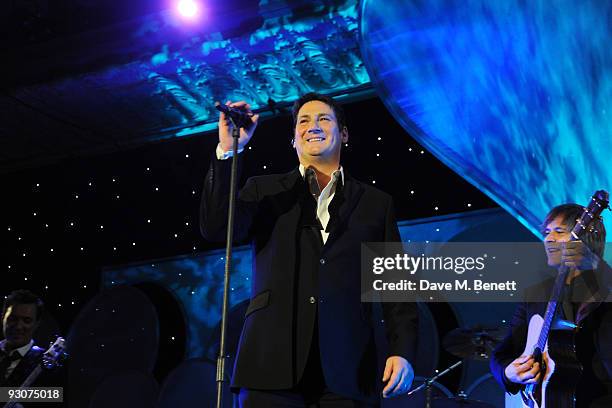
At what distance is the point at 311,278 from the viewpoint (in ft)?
6.30

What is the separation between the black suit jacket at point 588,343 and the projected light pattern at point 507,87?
0.41m

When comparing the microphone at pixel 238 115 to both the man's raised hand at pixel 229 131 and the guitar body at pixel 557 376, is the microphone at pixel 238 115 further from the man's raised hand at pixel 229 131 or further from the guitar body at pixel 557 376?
the guitar body at pixel 557 376

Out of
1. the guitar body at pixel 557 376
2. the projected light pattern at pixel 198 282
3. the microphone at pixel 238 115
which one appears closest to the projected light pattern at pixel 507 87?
the guitar body at pixel 557 376

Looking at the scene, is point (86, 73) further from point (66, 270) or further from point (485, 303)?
point (485, 303)

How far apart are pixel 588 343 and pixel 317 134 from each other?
49.2 inches

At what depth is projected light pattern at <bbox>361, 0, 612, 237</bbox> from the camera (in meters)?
2.76

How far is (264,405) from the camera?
→ 1.76m

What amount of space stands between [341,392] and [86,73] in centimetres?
490

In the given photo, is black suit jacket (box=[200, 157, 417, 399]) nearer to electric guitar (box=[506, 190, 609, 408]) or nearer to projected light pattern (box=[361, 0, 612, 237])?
electric guitar (box=[506, 190, 609, 408])

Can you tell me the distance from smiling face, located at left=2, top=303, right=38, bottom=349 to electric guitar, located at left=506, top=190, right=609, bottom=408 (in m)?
3.77

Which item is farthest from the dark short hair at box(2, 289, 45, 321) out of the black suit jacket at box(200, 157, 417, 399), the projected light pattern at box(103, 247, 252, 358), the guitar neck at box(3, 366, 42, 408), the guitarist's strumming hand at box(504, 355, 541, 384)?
the guitarist's strumming hand at box(504, 355, 541, 384)

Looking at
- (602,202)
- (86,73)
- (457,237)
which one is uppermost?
(86,73)

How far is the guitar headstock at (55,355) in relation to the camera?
4762 mm

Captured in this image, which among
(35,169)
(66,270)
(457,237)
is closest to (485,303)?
(457,237)
